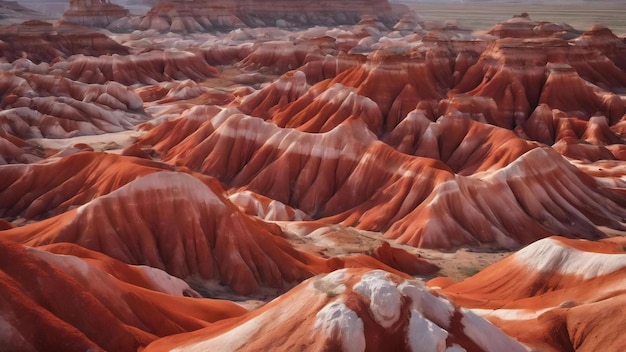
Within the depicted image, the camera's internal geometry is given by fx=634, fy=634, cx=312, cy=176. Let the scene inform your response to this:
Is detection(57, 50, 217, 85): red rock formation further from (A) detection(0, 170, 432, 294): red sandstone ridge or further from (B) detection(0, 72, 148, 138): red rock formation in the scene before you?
(A) detection(0, 170, 432, 294): red sandstone ridge

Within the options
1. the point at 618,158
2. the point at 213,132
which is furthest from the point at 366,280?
the point at 618,158

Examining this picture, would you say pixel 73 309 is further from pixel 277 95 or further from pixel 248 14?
pixel 248 14

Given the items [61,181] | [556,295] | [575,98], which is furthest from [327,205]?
[575,98]

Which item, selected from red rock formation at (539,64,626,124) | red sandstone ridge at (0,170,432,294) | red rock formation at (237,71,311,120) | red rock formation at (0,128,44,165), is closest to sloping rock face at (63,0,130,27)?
red rock formation at (237,71,311,120)

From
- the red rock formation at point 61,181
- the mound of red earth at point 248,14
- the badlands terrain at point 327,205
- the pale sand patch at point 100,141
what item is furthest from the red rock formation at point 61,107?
the mound of red earth at point 248,14

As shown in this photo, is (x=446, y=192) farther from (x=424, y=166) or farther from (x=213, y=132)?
(x=213, y=132)

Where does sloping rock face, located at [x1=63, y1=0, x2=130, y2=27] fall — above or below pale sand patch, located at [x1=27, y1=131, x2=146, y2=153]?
above
